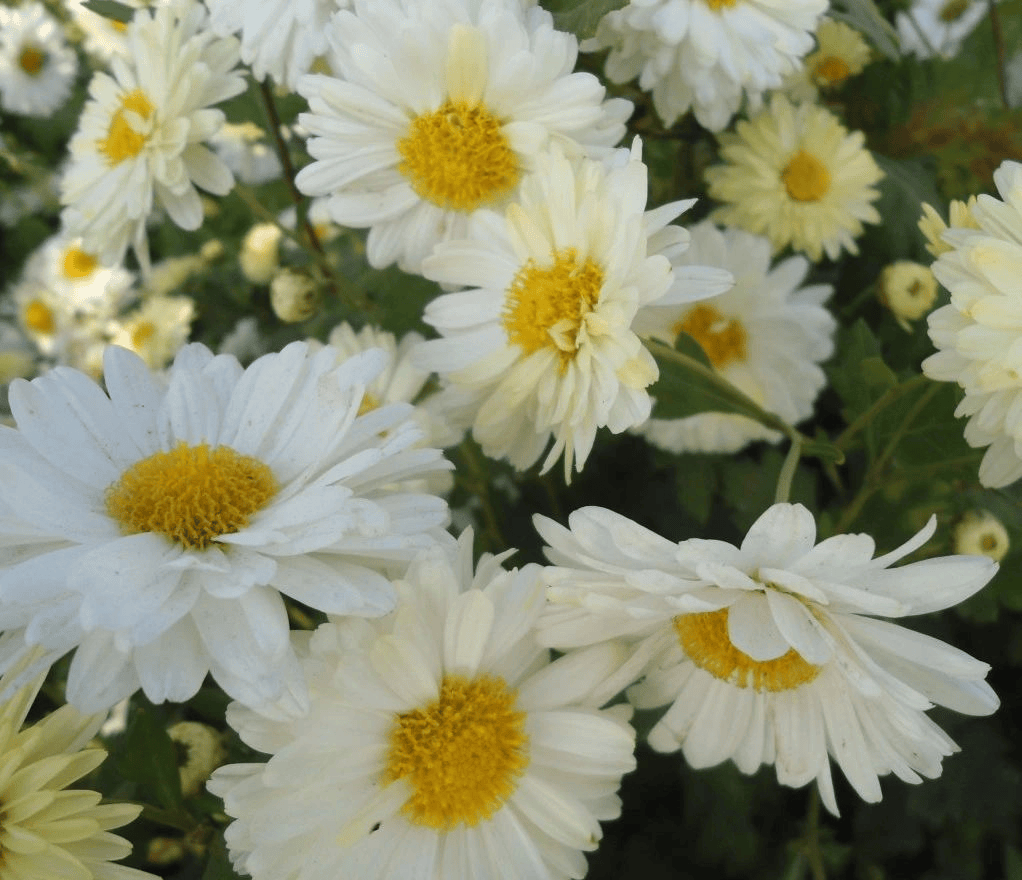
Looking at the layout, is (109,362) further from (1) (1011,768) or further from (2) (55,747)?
(1) (1011,768)

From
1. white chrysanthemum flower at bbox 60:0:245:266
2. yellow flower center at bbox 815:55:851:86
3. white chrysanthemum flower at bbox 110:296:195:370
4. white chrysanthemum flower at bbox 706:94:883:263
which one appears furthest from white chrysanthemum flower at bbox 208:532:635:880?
white chrysanthemum flower at bbox 110:296:195:370

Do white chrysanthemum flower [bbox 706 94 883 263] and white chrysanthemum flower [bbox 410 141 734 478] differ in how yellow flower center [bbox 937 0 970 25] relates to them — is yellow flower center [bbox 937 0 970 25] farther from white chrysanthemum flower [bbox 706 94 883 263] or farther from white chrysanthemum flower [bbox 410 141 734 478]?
white chrysanthemum flower [bbox 410 141 734 478]

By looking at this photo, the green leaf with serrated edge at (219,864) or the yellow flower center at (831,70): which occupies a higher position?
the yellow flower center at (831,70)

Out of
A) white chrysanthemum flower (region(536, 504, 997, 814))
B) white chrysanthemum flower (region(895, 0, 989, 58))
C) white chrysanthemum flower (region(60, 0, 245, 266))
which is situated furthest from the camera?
white chrysanthemum flower (region(895, 0, 989, 58))

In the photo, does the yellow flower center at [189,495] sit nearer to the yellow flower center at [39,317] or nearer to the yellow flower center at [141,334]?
the yellow flower center at [141,334]

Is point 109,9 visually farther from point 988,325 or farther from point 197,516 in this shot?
point 988,325

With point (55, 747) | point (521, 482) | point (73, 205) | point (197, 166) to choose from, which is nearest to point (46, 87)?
point (73, 205)

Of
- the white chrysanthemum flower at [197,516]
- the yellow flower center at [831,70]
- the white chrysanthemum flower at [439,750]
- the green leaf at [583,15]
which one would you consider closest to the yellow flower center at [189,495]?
the white chrysanthemum flower at [197,516]
